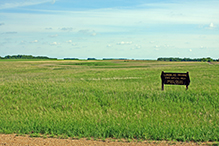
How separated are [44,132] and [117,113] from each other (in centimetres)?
395

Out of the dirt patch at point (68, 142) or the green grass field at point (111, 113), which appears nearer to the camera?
the dirt patch at point (68, 142)

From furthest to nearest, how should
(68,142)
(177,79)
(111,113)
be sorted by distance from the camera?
(177,79) → (111,113) → (68,142)

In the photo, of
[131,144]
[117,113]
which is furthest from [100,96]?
[131,144]

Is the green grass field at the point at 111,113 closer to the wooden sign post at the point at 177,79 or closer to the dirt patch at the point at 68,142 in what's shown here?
the dirt patch at the point at 68,142

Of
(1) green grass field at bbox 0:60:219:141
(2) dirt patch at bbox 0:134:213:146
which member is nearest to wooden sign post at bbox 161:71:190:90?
(1) green grass field at bbox 0:60:219:141

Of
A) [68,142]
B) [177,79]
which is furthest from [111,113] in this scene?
[177,79]

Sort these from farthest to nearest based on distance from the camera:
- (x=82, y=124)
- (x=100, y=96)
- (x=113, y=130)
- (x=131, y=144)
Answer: (x=100, y=96)
(x=82, y=124)
(x=113, y=130)
(x=131, y=144)

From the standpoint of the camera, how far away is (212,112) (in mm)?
12383

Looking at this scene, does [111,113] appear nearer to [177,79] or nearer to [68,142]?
[68,142]

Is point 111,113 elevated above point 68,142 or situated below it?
above

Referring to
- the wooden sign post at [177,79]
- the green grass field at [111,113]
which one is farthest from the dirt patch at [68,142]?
the wooden sign post at [177,79]

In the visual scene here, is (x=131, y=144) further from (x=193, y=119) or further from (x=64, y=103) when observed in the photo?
(x=64, y=103)

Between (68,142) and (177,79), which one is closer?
(68,142)

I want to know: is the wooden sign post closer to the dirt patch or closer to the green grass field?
the green grass field
